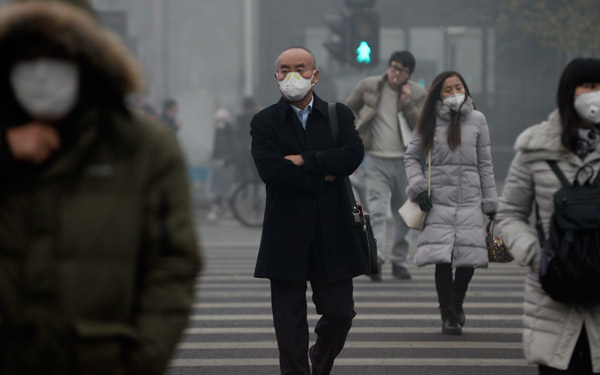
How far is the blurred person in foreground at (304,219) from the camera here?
214 inches

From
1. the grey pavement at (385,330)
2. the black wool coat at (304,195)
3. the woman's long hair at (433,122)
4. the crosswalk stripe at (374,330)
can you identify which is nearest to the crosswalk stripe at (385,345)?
the grey pavement at (385,330)

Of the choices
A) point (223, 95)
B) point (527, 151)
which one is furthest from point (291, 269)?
point (223, 95)

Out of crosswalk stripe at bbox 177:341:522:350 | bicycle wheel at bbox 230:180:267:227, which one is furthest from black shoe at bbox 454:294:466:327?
bicycle wheel at bbox 230:180:267:227

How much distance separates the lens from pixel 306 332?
5508mm

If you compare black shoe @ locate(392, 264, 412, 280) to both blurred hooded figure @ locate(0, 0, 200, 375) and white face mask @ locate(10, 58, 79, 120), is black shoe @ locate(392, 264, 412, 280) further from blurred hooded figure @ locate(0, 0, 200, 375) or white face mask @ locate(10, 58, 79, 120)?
white face mask @ locate(10, 58, 79, 120)

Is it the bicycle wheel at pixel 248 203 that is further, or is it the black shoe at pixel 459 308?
the bicycle wheel at pixel 248 203

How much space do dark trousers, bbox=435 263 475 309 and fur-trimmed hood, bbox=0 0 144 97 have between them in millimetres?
5055

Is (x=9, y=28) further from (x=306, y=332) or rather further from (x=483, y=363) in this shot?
(x=483, y=363)

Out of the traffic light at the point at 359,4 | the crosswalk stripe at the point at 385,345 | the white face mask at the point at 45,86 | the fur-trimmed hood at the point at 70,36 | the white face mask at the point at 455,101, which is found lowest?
the crosswalk stripe at the point at 385,345

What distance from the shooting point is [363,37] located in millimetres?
13953

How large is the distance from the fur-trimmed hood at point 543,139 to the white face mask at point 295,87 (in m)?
1.62

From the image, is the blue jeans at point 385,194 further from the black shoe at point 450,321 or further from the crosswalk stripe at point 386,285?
the black shoe at point 450,321

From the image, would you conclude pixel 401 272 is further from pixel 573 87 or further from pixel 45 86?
pixel 45 86

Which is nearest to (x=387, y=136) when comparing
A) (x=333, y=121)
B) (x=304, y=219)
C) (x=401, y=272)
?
(x=401, y=272)
